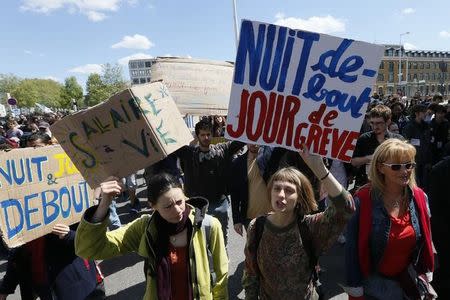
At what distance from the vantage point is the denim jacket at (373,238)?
1909mm

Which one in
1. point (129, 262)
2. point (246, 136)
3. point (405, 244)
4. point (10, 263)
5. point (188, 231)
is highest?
point (246, 136)

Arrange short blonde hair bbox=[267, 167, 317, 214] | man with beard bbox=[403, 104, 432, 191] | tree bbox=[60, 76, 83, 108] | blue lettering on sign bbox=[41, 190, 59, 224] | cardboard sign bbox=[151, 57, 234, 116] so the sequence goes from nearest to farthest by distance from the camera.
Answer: short blonde hair bbox=[267, 167, 317, 214] < blue lettering on sign bbox=[41, 190, 59, 224] < cardboard sign bbox=[151, 57, 234, 116] < man with beard bbox=[403, 104, 432, 191] < tree bbox=[60, 76, 83, 108]

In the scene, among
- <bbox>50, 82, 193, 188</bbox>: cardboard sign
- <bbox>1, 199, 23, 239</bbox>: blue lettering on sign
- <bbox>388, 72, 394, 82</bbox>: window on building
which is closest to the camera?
<bbox>50, 82, 193, 188</bbox>: cardboard sign

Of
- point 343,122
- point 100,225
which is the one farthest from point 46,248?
point 343,122

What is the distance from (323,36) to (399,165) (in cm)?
84

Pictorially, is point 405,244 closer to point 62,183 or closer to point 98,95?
point 62,183

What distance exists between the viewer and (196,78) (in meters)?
3.19

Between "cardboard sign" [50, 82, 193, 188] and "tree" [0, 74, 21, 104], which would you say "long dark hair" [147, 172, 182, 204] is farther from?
"tree" [0, 74, 21, 104]

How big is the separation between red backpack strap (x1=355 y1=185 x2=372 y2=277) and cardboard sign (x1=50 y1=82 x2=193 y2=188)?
1170 millimetres

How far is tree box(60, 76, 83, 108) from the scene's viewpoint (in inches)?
2774

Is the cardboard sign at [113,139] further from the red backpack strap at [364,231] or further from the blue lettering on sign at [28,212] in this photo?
the red backpack strap at [364,231]

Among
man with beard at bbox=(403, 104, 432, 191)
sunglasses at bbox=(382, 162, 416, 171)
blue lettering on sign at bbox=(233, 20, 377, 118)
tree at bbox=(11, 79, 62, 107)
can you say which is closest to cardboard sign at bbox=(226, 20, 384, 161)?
blue lettering on sign at bbox=(233, 20, 377, 118)

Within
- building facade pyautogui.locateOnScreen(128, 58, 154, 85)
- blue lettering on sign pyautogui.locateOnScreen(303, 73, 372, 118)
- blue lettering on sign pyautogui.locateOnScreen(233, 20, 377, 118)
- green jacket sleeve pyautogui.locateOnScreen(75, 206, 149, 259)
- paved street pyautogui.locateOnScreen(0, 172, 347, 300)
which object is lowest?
paved street pyautogui.locateOnScreen(0, 172, 347, 300)

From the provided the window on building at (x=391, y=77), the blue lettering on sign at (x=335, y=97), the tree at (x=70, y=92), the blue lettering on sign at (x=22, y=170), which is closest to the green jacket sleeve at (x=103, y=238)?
the blue lettering on sign at (x=22, y=170)
